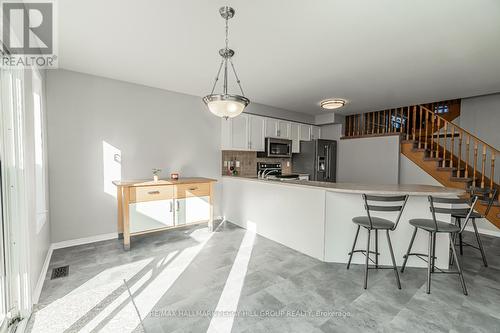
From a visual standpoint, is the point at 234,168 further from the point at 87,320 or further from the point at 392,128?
the point at 392,128

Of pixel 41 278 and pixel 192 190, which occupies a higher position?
pixel 192 190

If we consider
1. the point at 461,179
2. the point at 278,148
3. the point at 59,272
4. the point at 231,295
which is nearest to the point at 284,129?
the point at 278,148

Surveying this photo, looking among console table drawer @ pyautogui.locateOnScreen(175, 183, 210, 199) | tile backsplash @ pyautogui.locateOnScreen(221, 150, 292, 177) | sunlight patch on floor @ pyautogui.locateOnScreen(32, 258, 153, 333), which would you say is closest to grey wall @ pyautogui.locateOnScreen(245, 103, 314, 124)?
tile backsplash @ pyautogui.locateOnScreen(221, 150, 292, 177)

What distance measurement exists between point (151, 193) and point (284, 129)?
338 centimetres

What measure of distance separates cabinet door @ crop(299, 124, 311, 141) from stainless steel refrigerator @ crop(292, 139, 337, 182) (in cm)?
18

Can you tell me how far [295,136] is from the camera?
5648 millimetres

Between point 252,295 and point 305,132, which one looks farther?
point 305,132

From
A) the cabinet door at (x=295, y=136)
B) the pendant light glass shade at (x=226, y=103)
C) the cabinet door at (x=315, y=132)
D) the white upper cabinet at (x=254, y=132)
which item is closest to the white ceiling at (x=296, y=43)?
the pendant light glass shade at (x=226, y=103)

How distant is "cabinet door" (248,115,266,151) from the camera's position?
189 inches

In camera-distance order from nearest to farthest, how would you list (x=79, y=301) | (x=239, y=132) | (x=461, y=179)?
(x=79, y=301) < (x=461, y=179) < (x=239, y=132)

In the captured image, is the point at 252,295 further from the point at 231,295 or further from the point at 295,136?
the point at 295,136

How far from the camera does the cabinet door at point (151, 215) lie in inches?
122

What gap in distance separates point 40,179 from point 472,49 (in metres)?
5.01

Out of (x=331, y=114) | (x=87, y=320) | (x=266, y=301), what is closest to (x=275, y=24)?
(x=266, y=301)
